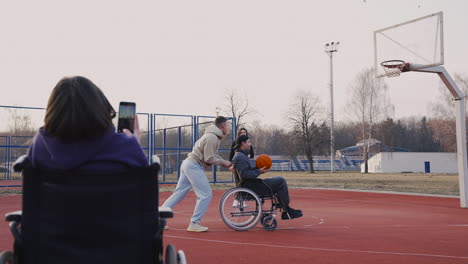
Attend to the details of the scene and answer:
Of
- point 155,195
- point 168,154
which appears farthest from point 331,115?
point 155,195

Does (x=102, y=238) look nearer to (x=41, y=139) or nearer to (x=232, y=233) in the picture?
(x=41, y=139)

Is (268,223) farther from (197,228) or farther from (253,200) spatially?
(197,228)

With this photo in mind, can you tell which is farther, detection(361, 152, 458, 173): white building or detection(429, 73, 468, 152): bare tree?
detection(361, 152, 458, 173): white building

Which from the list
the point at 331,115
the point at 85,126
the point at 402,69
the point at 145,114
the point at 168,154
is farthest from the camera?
the point at 331,115

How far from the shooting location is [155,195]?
228 cm

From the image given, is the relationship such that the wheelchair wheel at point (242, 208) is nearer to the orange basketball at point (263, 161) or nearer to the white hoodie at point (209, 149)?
the orange basketball at point (263, 161)

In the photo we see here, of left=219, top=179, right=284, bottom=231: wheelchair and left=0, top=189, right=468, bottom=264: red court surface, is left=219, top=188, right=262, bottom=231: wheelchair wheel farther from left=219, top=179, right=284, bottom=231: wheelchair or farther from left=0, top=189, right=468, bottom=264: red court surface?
left=0, top=189, right=468, bottom=264: red court surface

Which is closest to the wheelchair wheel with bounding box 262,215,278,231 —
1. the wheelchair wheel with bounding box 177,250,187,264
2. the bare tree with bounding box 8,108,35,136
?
the wheelchair wheel with bounding box 177,250,187,264

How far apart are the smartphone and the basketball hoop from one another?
12024 millimetres

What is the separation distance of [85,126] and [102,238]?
0.49m

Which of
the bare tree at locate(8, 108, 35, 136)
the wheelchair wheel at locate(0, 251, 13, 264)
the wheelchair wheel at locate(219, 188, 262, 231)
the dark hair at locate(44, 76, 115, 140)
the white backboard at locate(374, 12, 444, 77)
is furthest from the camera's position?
the bare tree at locate(8, 108, 35, 136)

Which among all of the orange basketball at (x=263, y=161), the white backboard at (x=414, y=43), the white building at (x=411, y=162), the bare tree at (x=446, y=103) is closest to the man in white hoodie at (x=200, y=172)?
the orange basketball at (x=263, y=161)

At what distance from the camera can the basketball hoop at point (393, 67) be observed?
13.8 metres

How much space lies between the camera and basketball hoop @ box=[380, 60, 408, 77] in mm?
13820
